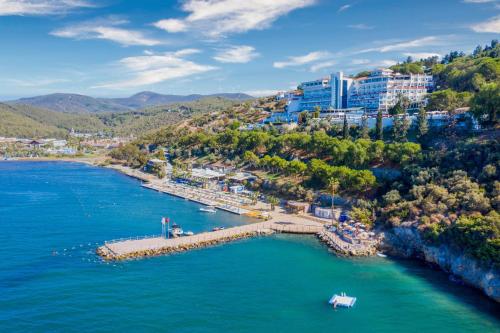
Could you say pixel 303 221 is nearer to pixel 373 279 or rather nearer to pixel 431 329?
pixel 373 279

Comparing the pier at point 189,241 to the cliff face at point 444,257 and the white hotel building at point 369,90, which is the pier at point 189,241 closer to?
the cliff face at point 444,257

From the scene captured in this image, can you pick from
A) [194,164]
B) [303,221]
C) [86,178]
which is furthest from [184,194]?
[86,178]

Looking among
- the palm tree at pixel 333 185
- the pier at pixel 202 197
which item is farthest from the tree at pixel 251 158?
the palm tree at pixel 333 185

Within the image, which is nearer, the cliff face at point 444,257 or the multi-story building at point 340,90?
the cliff face at point 444,257

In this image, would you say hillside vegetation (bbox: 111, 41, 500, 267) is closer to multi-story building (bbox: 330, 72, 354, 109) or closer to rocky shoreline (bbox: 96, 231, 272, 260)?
multi-story building (bbox: 330, 72, 354, 109)

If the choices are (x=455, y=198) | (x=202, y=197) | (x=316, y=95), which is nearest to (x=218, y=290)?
(x=455, y=198)

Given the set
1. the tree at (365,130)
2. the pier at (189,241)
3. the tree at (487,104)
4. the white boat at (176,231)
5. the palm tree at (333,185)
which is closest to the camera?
the pier at (189,241)

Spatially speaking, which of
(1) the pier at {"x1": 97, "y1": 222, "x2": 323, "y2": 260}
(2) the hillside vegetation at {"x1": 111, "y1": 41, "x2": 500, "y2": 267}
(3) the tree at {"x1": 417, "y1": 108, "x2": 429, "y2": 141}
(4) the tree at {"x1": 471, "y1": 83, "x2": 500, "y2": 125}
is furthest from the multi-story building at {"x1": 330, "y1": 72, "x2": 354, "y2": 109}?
(1) the pier at {"x1": 97, "y1": 222, "x2": 323, "y2": 260}

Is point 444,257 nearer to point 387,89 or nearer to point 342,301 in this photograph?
point 342,301
